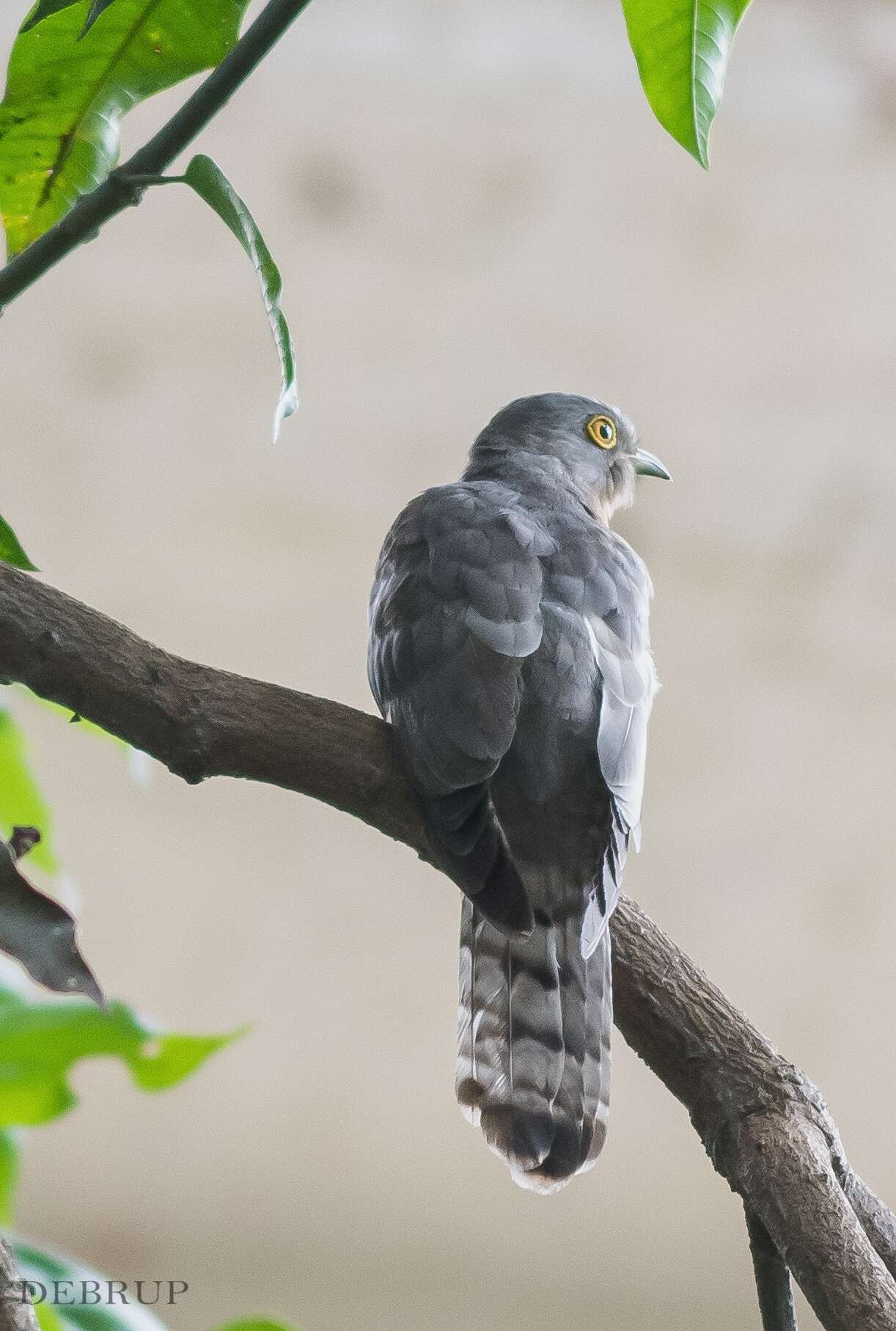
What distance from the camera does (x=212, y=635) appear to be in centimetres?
596

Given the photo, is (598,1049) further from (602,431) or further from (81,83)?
(602,431)

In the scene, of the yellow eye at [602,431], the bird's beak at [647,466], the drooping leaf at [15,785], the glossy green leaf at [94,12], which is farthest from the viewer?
the bird's beak at [647,466]

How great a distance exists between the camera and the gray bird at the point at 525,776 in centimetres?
204

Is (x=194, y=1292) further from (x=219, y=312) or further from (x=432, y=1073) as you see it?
(x=219, y=312)

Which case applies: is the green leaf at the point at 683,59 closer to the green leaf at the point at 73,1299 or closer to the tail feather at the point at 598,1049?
the tail feather at the point at 598,1049

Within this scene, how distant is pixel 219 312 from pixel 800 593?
8.33 feet

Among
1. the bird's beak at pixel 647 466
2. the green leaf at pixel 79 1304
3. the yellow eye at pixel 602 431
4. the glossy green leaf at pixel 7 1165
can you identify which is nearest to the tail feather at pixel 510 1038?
the green leaf at pixel 79 1304

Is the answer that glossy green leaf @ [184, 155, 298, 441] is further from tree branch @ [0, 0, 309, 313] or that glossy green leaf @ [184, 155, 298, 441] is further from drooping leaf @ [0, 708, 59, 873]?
drooping leaf @ [0, 708, 59, 873]

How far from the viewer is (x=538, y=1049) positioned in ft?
6.81

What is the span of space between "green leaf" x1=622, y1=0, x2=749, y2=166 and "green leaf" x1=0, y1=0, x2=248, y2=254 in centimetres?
46

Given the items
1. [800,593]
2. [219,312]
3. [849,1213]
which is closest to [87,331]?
[219,312]

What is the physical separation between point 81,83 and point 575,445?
1753mm

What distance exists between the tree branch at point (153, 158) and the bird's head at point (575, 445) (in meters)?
1.65

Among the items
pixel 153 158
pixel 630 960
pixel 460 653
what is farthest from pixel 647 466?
pixel 153 158
